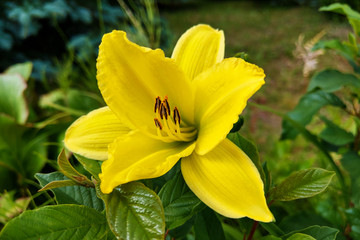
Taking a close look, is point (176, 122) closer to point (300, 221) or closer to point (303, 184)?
point (303, 184)

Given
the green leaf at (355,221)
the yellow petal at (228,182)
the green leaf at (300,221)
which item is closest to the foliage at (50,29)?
the green leaf at (300,221)

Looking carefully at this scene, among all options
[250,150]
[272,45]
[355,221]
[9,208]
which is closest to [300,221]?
[355,221]

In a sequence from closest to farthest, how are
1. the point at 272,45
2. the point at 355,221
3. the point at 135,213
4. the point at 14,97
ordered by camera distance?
the point at 135,213 < the point at 355,221 < the point at 14,97 < the point at 272,45

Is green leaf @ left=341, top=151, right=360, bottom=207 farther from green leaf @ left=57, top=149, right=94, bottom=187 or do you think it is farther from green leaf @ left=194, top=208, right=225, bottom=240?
green leaf @ left=57, top=149, right=94, bottom=187

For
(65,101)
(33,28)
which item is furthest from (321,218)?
(33,28)

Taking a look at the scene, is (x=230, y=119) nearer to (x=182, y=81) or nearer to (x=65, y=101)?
(x=182, y=81)

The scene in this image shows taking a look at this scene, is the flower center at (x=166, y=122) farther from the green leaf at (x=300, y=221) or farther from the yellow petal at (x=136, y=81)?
the green leaf at (x=300, y=221)

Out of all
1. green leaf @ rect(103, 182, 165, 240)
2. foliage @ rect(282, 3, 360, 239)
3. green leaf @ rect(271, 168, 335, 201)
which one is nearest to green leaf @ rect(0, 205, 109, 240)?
green leaf @ rect(103, 182, 165, 240)

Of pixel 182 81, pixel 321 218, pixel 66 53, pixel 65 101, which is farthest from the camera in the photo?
pixel 66 53
